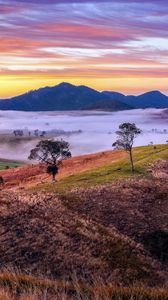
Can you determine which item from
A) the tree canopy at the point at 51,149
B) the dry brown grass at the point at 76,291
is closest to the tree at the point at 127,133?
the tree canopy at the point at 51,149

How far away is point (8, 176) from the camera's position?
129500mm

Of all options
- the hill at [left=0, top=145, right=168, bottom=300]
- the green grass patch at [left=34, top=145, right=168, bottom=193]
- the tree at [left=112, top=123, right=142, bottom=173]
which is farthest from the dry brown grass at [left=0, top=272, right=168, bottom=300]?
the tree at [left=112, top=123, right=142, bottom=173]

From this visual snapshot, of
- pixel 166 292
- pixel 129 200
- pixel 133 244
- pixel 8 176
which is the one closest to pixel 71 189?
pixel 129 200

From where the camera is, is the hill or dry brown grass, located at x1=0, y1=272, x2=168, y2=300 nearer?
dry brown grass, located at x1=0, y1=272, x2=168, y2=300

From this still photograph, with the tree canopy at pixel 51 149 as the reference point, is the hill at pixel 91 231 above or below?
below

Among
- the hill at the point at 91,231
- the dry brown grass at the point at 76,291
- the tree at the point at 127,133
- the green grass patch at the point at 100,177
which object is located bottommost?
the hill at the point at 91,231

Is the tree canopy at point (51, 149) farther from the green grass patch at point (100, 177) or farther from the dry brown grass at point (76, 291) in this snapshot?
the dry brown grass at point (76, 291)

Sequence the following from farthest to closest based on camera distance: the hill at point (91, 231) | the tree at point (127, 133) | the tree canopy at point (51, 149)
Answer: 1. the tree canopy at point (51, 149)
2. the tree at point (127, 133)
3. the hill at point (91, 231)

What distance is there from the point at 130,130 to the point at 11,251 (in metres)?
47.7

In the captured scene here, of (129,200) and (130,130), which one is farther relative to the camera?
(130,130)

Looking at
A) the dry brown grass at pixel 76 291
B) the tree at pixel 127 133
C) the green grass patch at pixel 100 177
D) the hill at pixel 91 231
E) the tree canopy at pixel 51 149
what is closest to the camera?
the dry brown grass at pixel 76 291

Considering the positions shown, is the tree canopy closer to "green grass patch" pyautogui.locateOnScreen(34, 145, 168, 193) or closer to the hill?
"green grass patch" pyautogui.locateOnScreen(34, 145, 168, 193)

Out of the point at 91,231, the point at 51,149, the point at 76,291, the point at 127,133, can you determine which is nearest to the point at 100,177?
the point at 127,133

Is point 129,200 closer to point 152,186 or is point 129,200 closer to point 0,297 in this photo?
point 152,186
